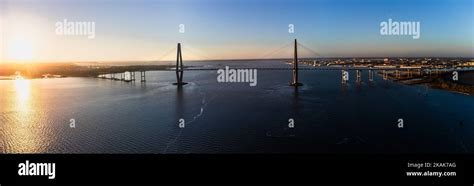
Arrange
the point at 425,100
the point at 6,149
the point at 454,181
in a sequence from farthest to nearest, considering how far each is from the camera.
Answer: the point at 425,100 → the point at 6,149 → the point at 454,181

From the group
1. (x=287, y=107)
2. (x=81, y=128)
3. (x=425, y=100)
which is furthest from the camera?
(x=425, y=100)

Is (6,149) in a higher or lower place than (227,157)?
lower

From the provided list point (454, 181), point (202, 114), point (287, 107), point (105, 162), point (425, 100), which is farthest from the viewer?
point (425, 100)

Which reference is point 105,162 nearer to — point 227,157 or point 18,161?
point 18,161

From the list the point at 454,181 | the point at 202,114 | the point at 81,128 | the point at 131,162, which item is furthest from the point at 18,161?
the point at 202,114

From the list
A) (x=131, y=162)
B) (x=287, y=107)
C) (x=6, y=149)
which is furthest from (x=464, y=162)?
(x=287, y=107)

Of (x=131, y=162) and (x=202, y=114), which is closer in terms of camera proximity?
(x=131, y=162)

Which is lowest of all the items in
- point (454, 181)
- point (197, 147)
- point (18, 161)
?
point (197, 147)

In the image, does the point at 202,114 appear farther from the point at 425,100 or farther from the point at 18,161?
the point at 425,100

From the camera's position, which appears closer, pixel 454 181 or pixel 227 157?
pixel 454 181
